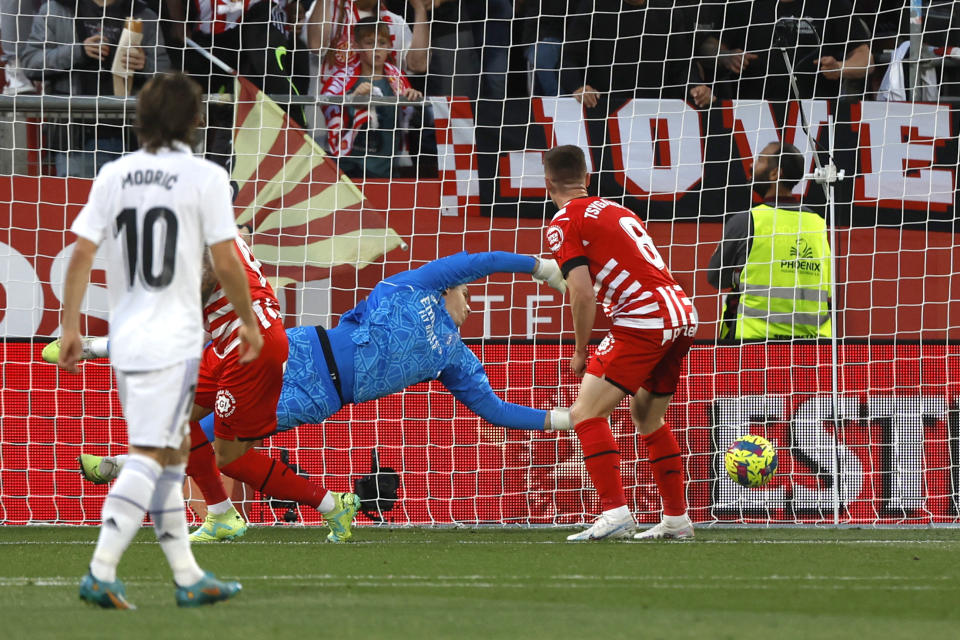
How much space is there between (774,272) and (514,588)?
4.20 m

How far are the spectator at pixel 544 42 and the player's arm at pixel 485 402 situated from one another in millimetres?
2941

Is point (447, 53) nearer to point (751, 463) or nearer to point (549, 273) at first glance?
point (549, 273)

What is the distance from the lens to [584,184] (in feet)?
21.6

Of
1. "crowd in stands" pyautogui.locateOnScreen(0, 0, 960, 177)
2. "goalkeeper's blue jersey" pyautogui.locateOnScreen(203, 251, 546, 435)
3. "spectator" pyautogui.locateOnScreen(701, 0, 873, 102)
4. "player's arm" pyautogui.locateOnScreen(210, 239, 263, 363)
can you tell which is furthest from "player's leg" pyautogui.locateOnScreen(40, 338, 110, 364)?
"spectator" pyautogui.locateOnScreen(701, 0, 873, 102)

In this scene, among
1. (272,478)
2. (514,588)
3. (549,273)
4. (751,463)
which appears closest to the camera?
(514,588)

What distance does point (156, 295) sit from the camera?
380cm

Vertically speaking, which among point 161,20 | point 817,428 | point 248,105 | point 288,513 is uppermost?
point 161,20

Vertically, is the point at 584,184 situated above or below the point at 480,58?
below

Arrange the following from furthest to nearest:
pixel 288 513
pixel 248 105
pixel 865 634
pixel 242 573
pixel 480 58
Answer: pixel 480 58 → pixel 248 105 → pixel 288 513 → pixel 242 573 → pixel 865 634

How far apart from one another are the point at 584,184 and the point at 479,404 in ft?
4.21

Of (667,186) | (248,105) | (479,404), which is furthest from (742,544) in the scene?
(248,105)

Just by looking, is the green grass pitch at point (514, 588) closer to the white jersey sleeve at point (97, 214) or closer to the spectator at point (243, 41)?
the white jersey sleeve at point (97, 214)

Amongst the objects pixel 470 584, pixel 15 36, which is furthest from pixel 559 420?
pixel 15 36

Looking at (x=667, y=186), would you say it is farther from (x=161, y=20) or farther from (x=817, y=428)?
(x=161, y=20)
